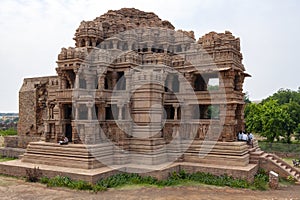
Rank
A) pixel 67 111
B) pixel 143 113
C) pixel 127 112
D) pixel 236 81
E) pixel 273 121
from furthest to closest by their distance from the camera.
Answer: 1. pixel 273 121
2. pixel 236 81
3. pixel 67 111
4. pixel 127 112
5. pixel 143 113

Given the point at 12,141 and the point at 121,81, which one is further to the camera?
the point at 12,141

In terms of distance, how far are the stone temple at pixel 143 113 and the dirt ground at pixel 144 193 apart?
117 centimetres

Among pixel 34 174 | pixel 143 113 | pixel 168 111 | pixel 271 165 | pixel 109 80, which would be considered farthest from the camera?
pixel 168 111

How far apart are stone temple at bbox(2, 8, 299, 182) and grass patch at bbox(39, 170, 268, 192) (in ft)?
1.06

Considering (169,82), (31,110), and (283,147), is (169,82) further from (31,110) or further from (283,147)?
(283,147)

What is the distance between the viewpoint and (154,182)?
13836 millimetres

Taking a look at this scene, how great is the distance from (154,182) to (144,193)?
1524mm

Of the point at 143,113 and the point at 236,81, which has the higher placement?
the point at 236,81

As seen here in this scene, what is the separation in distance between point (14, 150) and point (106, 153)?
10359mm

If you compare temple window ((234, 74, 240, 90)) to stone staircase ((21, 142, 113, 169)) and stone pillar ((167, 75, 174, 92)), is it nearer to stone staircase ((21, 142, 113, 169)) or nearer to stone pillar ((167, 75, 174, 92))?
stone pillar ((167, 75, 174, 92))

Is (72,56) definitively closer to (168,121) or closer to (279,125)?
(168,121)

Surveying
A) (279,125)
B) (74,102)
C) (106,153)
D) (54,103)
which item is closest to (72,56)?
(74,102)

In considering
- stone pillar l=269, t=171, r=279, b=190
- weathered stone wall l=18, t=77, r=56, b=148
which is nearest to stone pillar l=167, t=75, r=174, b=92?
stone pillar l=269, t=171, r=279, b=190

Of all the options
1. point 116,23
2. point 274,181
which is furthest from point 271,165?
point 116,23
